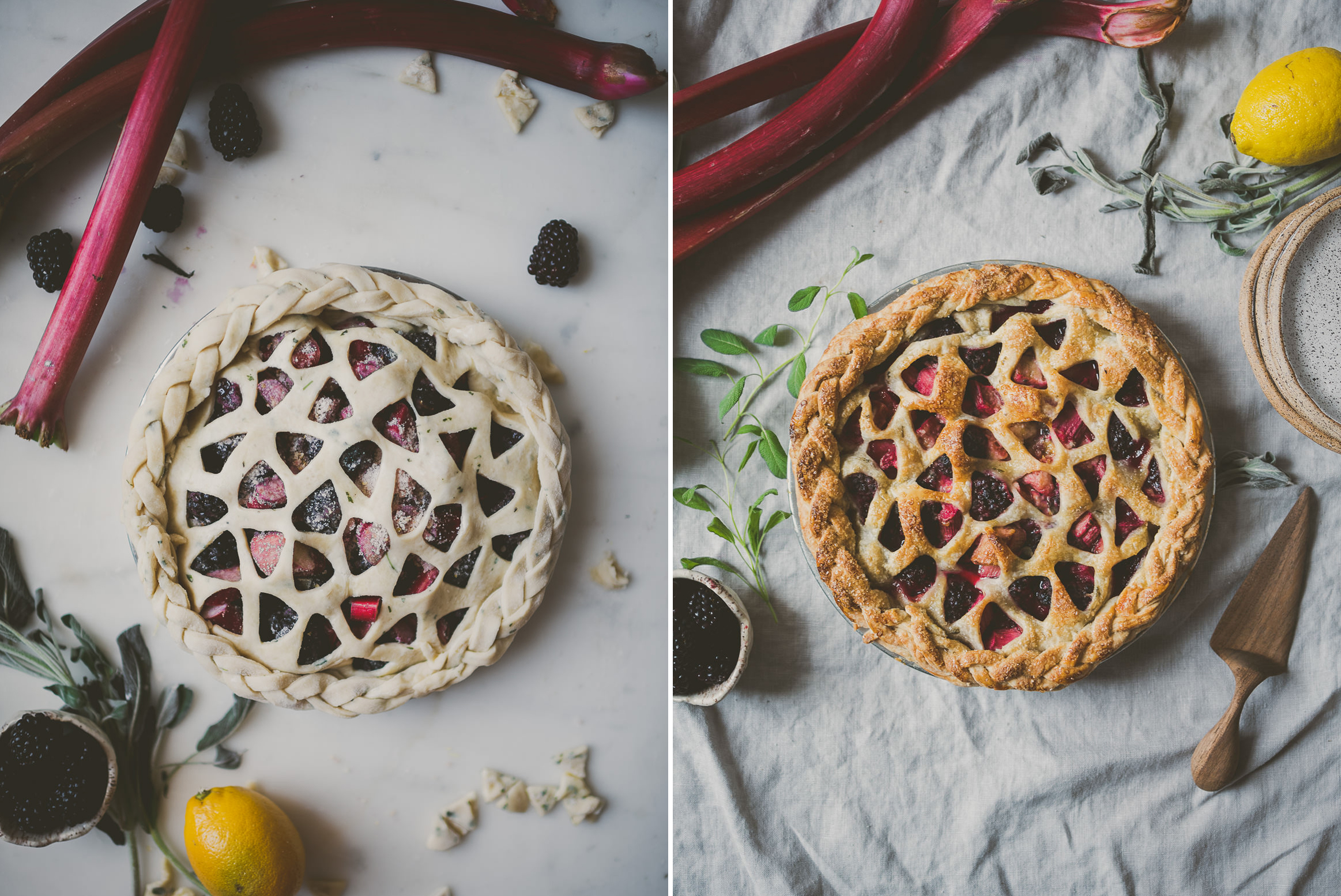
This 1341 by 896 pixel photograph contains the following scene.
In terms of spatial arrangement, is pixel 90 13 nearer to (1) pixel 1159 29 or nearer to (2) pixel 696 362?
(2) pixel 696 362

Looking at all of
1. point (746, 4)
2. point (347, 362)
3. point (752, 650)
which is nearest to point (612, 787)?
point (752, 650)

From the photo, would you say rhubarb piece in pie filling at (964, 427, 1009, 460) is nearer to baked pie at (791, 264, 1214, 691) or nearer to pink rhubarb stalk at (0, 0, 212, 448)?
baked pie at (791, 264, 1214, 691)

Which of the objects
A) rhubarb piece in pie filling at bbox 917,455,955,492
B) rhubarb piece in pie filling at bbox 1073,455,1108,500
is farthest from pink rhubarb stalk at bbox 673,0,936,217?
rhubarb piece in pie filling at bbox 1073,455,1108,500

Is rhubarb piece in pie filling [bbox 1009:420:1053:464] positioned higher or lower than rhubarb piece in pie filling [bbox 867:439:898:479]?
higher

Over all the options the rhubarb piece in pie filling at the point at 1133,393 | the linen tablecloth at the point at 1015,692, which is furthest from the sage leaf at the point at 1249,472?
the rhubarb piece in pie filling at the point at 1133,393

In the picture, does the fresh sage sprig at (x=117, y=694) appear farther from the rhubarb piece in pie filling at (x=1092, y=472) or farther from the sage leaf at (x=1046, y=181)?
the sage leaf at (x=1046, y=181)

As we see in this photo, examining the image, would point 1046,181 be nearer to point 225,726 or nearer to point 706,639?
point 706,639
